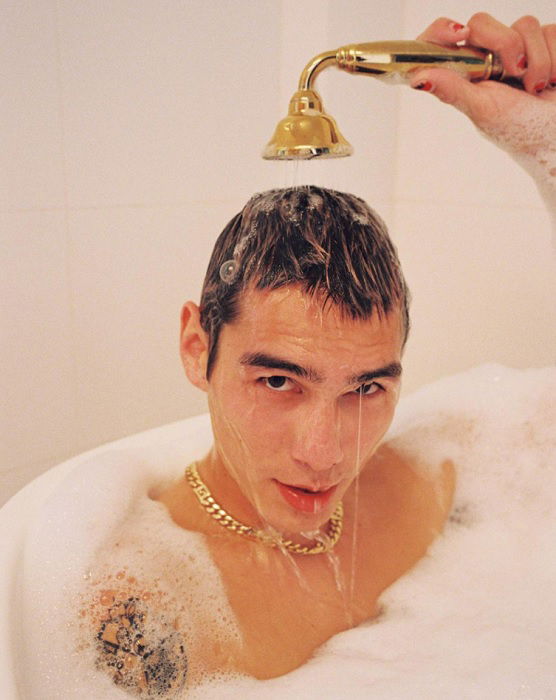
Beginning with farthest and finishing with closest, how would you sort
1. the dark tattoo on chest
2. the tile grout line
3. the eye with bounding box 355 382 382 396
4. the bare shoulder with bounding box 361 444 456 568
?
the tile grout line < the bare shoulder with bounding box 361 444 456 568 < the eye with bounding box 355 382 382 396 < the dark tattoo on chest

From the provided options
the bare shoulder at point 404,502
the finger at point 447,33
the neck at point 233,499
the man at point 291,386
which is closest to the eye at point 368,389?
the man at point 291,386

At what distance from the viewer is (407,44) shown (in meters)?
0.86

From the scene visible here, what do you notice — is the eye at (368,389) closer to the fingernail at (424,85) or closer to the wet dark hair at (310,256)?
the wet dark hair at (310,256)

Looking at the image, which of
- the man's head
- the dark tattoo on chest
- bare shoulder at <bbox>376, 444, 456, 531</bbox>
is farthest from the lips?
bare shoulder at <bbox>376, 444, 456, 531</bbox>

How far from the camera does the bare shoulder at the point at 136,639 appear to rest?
831 millimetres

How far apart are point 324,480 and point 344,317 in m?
0.22

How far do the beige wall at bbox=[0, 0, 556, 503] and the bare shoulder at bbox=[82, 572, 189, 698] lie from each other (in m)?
0.67

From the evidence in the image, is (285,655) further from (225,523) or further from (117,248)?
(117,248)

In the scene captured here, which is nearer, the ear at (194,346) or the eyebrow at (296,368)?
the eyebrow at (296,368)

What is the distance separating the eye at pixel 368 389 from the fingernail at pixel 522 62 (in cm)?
49

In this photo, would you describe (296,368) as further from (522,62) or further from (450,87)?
(522,62)

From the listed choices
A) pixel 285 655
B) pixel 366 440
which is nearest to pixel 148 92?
pixel 366 440

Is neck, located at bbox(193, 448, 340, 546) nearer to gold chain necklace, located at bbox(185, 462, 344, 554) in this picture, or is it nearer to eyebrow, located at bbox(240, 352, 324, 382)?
gold chain necklace, located at bbox(185, 462, 344, 554)

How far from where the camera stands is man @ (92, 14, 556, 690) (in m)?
0.88
